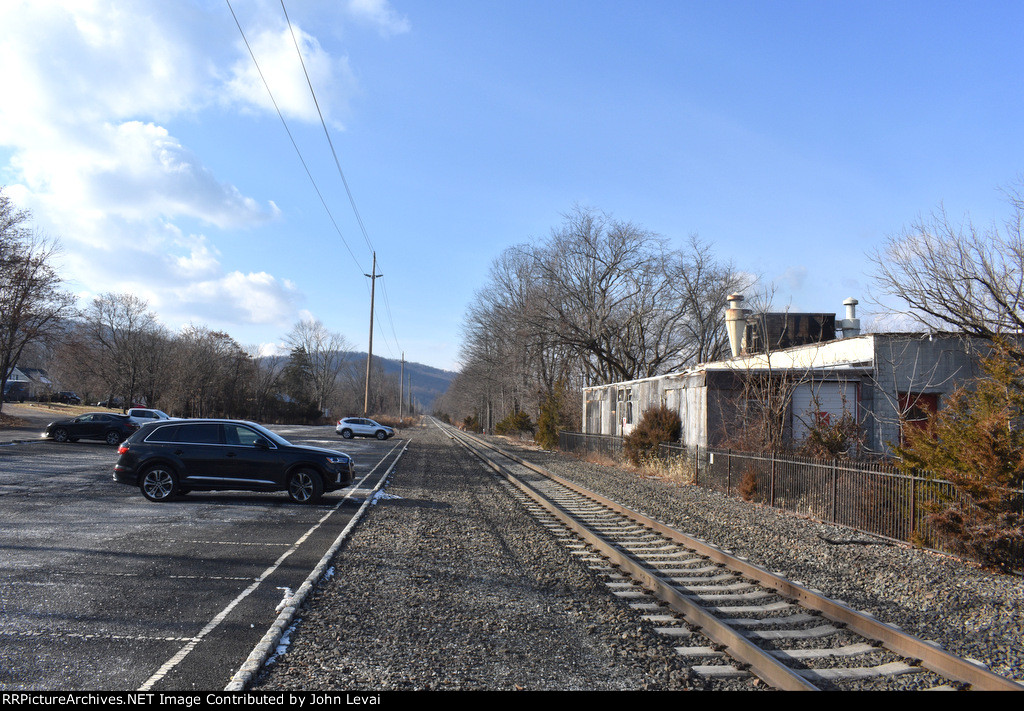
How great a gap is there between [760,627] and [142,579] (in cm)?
627

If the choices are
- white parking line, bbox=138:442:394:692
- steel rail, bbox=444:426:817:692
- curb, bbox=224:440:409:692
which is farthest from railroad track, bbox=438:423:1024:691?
white parking line, bbox=138:442:394:692

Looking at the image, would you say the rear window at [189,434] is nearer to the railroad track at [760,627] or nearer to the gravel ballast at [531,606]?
the gravel ballast at [531,606]

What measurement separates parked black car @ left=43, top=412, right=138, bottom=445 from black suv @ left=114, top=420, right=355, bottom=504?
1749 cm

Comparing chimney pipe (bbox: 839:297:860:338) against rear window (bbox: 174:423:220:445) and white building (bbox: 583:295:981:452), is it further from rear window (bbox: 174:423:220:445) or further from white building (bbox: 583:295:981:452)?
rear window (bbox: 174:423:220:445)

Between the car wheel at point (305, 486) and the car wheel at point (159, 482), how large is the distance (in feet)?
7.22

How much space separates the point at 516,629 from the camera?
18.6 feet

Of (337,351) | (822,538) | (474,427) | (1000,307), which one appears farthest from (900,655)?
(337,351)

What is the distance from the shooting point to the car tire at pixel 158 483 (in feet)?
41.1

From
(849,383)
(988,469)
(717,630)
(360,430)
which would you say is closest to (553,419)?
(360,430)

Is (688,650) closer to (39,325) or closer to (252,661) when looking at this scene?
(252,661)

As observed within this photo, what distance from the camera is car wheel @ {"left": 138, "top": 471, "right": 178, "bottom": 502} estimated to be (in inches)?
493

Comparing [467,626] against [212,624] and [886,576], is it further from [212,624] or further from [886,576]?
[886,576]

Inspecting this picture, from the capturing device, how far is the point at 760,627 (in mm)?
5848

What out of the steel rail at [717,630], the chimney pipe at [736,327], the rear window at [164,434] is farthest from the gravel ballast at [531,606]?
the chimney pipe at [736,327]
